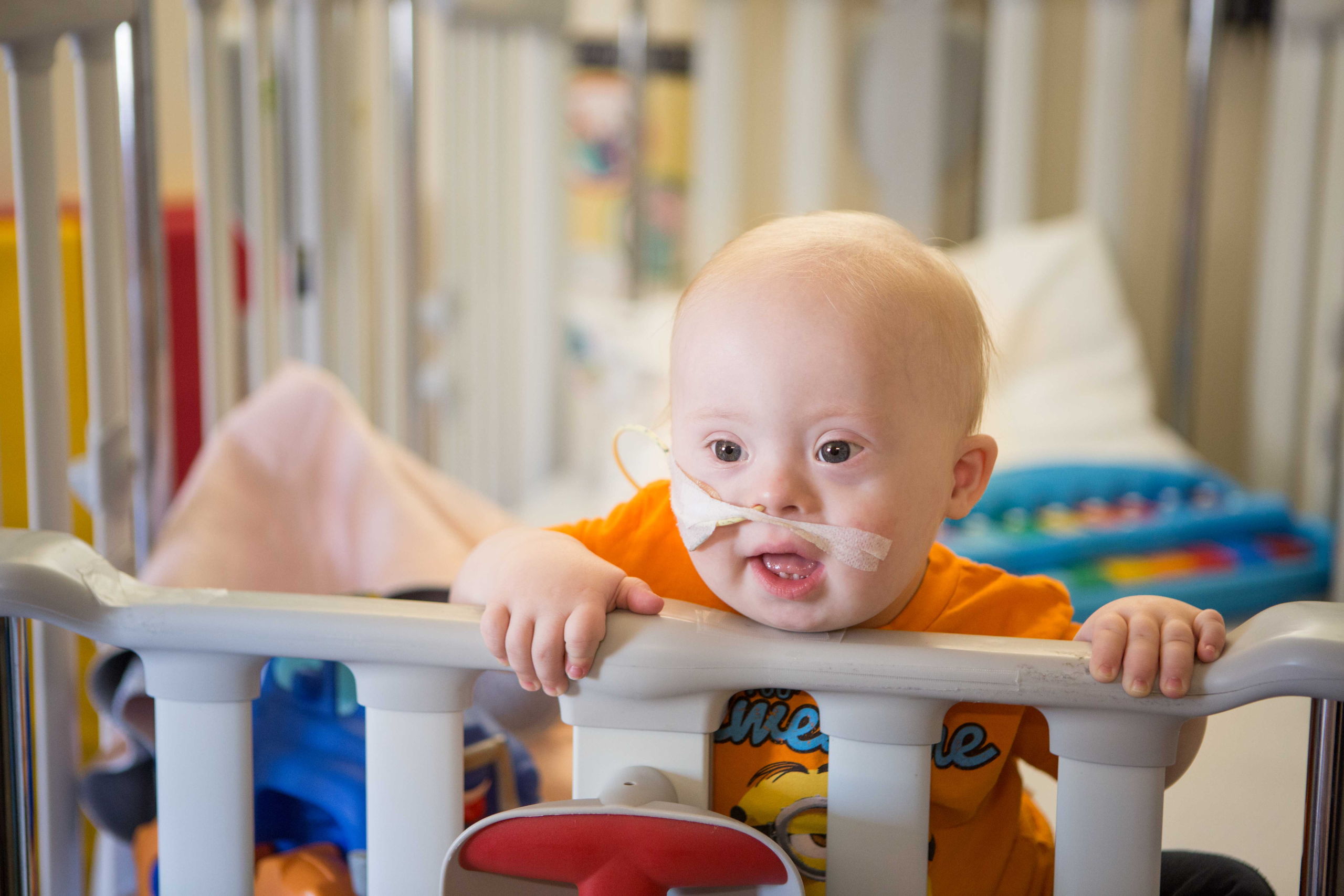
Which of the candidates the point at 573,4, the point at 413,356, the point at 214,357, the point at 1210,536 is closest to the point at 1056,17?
the point at 573,4

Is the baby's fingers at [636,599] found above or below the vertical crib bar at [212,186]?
below

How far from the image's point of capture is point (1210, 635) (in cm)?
54

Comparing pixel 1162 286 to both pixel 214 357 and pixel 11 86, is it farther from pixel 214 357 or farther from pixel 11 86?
pixel 11 86

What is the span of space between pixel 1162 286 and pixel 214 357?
1783 mm

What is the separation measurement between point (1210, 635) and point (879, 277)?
23 cm

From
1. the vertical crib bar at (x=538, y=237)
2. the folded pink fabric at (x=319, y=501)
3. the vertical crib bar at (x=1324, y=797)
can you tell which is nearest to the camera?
the vertical crib bar at (x=1324, y=797)

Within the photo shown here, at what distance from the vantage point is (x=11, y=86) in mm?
811

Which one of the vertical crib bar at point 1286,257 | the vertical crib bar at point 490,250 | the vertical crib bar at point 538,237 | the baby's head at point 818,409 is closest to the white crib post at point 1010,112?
the vertical crib bar at point 1286,257

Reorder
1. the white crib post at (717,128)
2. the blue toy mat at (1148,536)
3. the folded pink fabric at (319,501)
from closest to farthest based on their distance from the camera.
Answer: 1. the folded pink fabric at (319,501)
2. the blue toy mat at (1148,536)
3. the white crib post at (717,128)

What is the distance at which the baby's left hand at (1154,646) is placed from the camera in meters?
0.52

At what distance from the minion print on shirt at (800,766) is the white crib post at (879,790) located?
5 cm

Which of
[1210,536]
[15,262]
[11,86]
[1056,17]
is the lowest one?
[1210,536]

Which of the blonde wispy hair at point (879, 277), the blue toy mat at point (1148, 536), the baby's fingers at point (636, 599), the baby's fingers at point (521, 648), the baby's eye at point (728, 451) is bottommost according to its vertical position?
the blue toy mat at point (1148, 536)

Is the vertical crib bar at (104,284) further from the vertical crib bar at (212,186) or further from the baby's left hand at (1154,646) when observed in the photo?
the baby's left hand at (1154,646)
